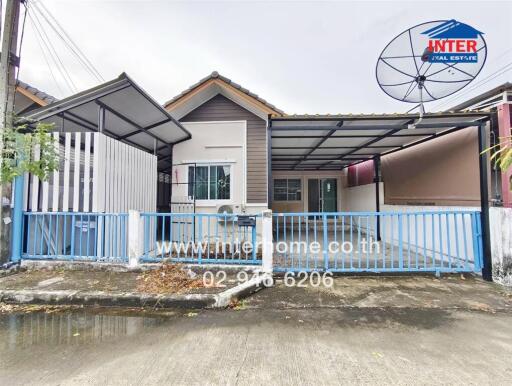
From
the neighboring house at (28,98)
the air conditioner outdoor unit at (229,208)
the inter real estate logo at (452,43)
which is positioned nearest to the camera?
the inter real estate logo at (452,43)

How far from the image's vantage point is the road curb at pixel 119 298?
3.33m

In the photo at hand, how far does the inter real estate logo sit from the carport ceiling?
982 millimetres

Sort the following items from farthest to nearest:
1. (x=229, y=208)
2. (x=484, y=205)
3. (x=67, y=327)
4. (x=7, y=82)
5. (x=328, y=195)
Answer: (x=328, y=195), (x=229, y=208), (x=484, y=205), (x=7, y=82), (x=67, y=327)

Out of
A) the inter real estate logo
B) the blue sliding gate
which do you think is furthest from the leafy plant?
the inter real estate logo

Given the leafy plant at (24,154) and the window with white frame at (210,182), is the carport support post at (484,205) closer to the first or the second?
the window with white frame at (210,182)

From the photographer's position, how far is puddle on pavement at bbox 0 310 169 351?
2.55 meters

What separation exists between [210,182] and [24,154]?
12.6 feet

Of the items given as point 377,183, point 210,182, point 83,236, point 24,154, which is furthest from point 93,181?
point 377,183

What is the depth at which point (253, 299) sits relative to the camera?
3564 mm

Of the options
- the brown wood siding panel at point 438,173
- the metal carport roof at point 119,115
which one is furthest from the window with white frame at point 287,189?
the metal carport roof at point 119,115

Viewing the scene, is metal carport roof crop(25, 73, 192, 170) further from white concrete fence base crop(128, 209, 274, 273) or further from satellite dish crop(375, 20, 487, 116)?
satellite dish crop(375, 20, 487, 116)

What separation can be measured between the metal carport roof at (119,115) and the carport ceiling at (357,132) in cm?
251

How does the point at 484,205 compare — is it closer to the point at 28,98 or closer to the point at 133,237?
the point at 133,237

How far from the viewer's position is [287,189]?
12.7m
